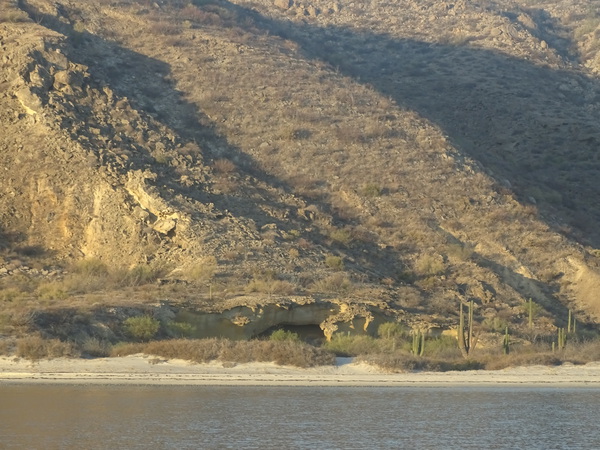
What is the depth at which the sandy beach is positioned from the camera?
1004 inches

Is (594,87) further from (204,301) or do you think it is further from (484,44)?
(204,301)

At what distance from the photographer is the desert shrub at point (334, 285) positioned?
1377 inches

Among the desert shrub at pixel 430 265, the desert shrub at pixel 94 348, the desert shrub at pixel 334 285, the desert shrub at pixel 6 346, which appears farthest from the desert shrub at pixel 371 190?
the desert shrub at pixel 6 346

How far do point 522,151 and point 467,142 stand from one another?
153 inches

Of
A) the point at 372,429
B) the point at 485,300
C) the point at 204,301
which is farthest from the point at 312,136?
the point at 372,429

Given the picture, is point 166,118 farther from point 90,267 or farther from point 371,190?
point 90,267

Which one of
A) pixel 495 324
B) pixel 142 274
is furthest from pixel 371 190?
pixel 142 274

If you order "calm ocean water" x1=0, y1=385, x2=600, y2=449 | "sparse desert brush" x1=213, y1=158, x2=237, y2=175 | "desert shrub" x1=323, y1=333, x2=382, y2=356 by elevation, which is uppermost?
"sparse desert brush" x1=213, y1=158, x2=237, y2=175

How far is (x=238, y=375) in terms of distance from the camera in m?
26.4

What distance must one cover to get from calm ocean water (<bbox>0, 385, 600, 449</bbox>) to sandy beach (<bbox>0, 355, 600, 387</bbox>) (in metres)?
1.06

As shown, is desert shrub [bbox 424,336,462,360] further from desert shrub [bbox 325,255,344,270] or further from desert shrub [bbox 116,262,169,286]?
desert shrub [bbox 116,262,169,286]

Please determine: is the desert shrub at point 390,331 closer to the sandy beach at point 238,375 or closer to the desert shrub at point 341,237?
the sandy beach at point 238,375

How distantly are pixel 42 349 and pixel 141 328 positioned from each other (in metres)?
3.69

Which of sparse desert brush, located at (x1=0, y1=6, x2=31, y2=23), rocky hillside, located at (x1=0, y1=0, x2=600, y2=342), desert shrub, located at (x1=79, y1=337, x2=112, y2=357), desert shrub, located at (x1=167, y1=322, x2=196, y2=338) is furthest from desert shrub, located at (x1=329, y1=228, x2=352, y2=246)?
sparse desert brush, located at (x1=0, y1=6, x2=31, y2=23)
